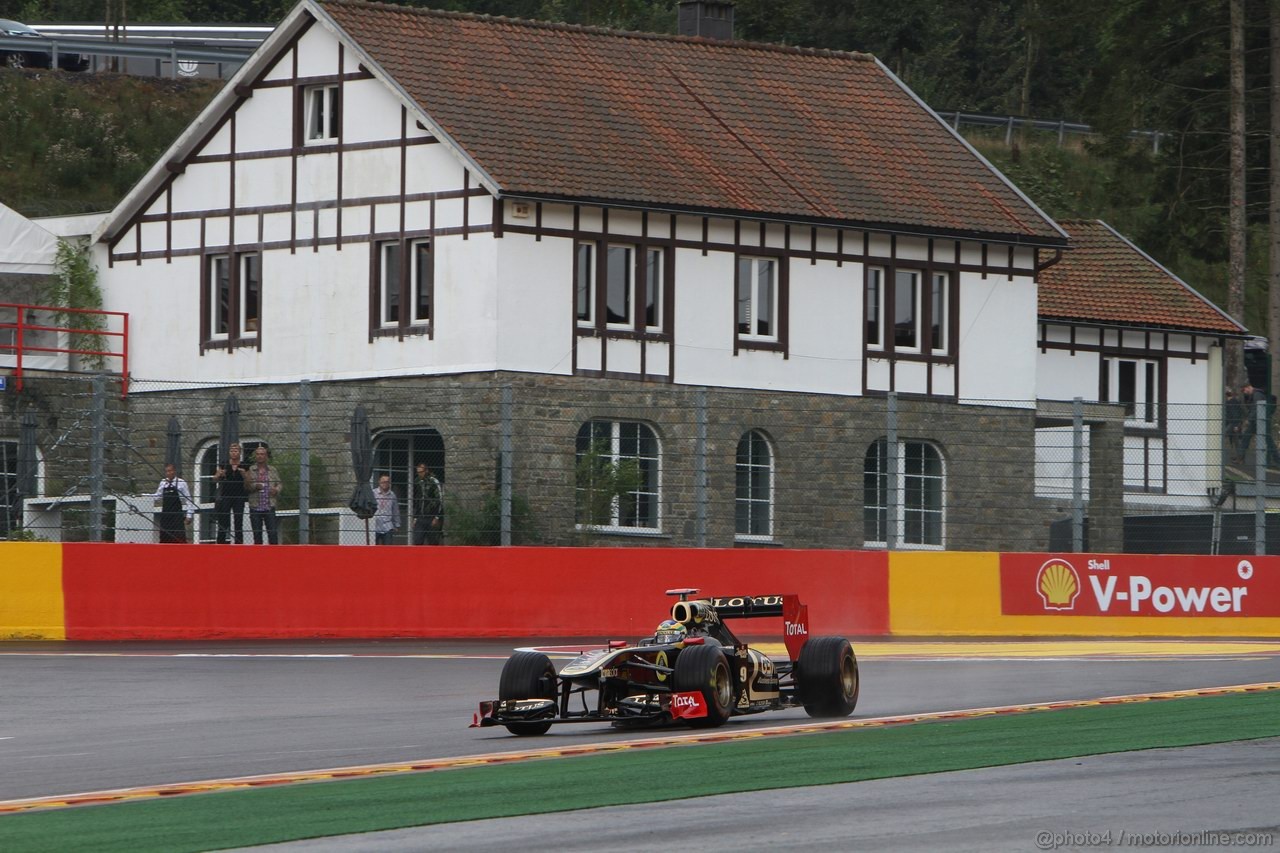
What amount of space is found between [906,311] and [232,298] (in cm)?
1086

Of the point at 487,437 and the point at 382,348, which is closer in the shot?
the point at 487,437

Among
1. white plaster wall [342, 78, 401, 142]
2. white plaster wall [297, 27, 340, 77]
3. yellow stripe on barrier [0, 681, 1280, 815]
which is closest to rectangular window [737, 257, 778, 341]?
white plaster wall [342, 78, 401, 142]

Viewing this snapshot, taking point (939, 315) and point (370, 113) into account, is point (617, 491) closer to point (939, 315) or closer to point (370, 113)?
point (370, 113)

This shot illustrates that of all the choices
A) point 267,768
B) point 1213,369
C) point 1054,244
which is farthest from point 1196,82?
point 267,768

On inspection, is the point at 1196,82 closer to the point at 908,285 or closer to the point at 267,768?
the point at 908,285

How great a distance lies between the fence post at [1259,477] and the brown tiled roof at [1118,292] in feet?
63.6

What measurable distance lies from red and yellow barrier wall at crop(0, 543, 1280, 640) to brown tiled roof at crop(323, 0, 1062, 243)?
10.1 metres

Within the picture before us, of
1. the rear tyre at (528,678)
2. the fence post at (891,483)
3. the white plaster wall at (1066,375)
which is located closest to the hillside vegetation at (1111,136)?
the white plaster wall at (1066,375)

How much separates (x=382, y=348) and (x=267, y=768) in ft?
74.3

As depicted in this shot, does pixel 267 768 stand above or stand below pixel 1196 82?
below

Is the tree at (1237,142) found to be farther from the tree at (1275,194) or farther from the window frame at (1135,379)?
the window frame at (1135,379)

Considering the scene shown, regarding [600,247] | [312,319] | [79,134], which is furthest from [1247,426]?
[79,134]

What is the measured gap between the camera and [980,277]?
38.9 meters

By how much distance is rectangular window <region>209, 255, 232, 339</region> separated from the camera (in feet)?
123
